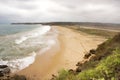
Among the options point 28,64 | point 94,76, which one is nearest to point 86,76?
point 94,76

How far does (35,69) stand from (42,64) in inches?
64.7

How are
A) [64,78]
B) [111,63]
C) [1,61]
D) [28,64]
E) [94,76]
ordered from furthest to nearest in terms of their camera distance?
1. [1,61]
2. [28,64]
3. [64,78]
4. [111,63]
5. [94,76]

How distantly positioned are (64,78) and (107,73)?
212 centimetres

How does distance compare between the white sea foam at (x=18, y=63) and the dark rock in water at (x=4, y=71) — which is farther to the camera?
the white sea foam at (x=18, y=63)

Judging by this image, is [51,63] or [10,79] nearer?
[10,79]

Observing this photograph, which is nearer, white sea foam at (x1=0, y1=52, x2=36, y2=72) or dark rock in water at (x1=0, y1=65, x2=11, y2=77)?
dark rock in water at (x1=0, y1=65, x2=11, y2=77)

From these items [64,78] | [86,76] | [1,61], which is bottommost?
[1,61]

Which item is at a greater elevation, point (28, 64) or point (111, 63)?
point (111, 63)

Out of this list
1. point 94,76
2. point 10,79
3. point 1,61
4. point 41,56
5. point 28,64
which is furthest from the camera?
point 41,56

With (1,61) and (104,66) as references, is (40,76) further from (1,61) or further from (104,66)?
(104,66)

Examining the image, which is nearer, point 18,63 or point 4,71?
point 4,71

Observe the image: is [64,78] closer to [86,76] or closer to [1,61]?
[86,76]

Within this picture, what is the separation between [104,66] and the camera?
4.66 meters

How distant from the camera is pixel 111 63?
483 centimetres
